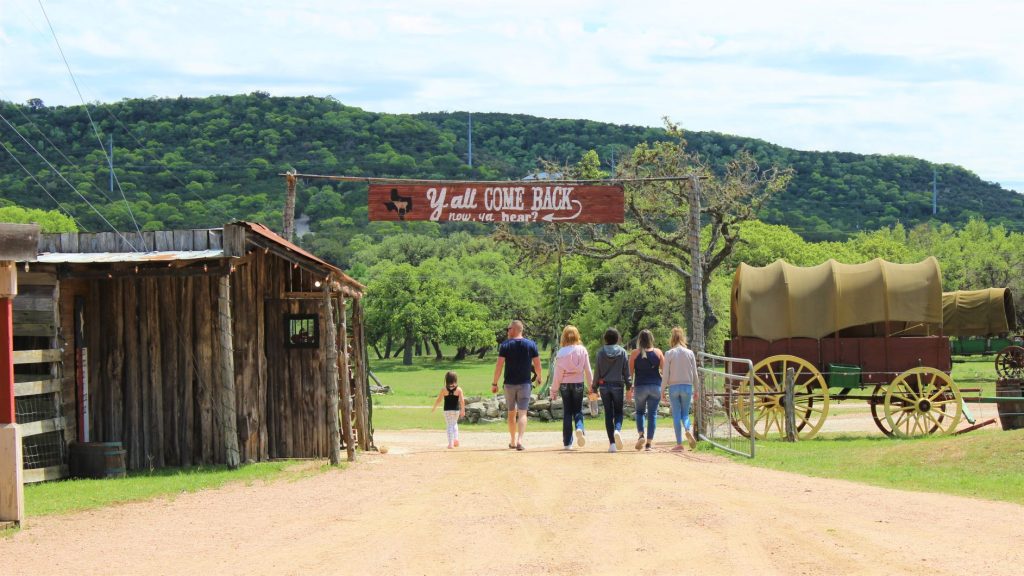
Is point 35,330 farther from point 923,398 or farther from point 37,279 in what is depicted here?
point 923,398

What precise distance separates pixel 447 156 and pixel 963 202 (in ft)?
215

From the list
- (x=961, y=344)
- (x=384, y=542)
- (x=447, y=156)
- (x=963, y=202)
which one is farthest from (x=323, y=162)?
(x=384, y=542)

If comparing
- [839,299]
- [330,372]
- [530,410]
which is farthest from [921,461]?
[530,410]

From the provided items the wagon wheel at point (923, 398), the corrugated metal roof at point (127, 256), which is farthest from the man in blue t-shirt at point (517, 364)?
the wagon wheel at point (923, 398)

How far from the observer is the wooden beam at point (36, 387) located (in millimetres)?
14328

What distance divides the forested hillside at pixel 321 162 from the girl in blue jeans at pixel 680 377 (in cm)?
4528

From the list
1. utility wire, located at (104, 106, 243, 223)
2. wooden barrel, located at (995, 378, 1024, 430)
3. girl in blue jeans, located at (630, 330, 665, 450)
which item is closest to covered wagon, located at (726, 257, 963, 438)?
wooden barrel, located at (995, 378, 1024, 430)

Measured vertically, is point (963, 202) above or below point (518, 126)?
below

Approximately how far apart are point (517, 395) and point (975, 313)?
831 inches

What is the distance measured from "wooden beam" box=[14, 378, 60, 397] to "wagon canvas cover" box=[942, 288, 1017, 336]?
25.6 m

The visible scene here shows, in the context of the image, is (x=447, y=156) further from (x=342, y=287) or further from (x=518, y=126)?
(x=342, y=287)

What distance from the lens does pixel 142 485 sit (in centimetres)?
1386

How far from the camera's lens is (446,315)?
74.6 meters

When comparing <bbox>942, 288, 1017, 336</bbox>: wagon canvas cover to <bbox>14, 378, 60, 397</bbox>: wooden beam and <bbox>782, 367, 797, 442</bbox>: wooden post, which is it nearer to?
<bbox>782, 367, 797, 442</bbox>: wooden post
